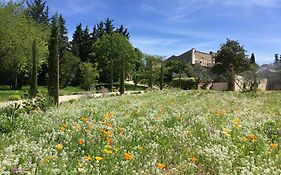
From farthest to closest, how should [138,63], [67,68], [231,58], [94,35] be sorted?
[94,35]
[138,63]
[231,58]
[67,68]

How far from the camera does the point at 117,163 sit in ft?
16.2

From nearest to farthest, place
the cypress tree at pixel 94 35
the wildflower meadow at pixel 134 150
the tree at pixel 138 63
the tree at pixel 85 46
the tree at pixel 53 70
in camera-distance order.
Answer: the wildflower meadow at pixel 134 150
the tree at pixel 53 70
the tree at pixel 138 63
the tree at pixel 85 46
the cypress tree at pixel 94 35

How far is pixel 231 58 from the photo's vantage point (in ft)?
231

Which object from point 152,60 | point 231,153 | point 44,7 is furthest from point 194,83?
point 231,153

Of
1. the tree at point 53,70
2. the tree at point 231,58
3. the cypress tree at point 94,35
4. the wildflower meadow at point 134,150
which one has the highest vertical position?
the cypress tree at point 94,35

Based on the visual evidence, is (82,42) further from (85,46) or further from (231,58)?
(231,58)

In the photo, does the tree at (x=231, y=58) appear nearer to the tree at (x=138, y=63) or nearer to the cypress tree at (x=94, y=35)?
the tree at (x=138, y=63)

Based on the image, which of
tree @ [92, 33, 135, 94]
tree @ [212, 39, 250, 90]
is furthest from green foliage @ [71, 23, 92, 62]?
tree @ [212, 39, 250, 90]

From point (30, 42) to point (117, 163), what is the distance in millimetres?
46091

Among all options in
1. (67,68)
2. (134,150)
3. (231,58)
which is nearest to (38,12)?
(67,68)

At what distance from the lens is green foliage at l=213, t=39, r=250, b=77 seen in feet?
231

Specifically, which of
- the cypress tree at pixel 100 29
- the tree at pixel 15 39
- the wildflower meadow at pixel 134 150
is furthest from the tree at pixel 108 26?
the wildflower meadow at pixel 134 150

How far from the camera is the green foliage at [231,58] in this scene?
7044cm

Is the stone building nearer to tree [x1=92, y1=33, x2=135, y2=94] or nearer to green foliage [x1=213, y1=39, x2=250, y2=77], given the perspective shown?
green foliage [x1=213, y1=39, x2=250, y2=77]
